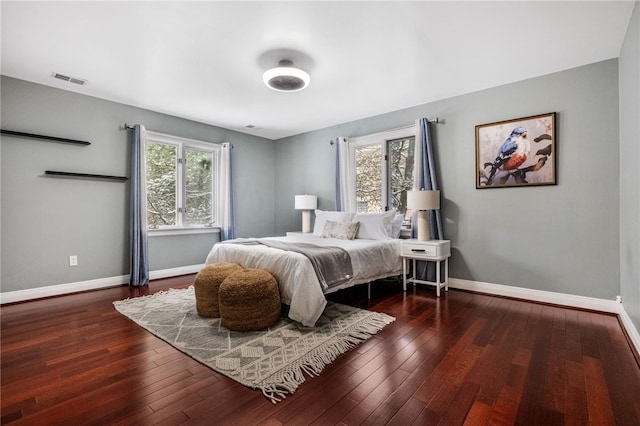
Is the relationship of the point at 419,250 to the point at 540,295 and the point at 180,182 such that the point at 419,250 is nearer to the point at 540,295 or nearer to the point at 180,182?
the point at 540,295

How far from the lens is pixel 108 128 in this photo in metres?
4.05

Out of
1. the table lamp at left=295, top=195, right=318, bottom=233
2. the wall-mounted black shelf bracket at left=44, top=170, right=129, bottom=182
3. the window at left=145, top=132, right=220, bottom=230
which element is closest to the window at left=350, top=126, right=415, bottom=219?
the table lamp at left=295, top=195, right=318, bottom=233

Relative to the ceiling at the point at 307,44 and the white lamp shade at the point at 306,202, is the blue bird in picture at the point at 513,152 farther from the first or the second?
the white lamp shade at the point at 306,202

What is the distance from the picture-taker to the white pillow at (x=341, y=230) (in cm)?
409

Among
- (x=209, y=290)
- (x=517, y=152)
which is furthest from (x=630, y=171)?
(x=209, y=290)

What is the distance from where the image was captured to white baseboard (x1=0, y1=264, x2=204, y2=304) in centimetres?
333

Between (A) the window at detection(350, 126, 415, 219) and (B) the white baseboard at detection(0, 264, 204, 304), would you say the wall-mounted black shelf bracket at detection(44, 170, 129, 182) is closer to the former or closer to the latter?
(B) the white baseboard at detection(0, 264, 204, 304)

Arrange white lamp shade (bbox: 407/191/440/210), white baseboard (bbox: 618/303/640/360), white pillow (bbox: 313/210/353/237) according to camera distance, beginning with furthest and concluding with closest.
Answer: white pillow (bbox: 313/210/353/237), white lamp shade (bbox: 407/191/440/210), white baseboard (bbox: 618/303/640/360)

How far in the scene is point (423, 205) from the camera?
3686 mm

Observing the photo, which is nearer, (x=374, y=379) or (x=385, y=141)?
(x=374, y=379)

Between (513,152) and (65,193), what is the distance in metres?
5.39

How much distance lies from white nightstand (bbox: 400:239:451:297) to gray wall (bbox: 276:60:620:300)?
0.74ft

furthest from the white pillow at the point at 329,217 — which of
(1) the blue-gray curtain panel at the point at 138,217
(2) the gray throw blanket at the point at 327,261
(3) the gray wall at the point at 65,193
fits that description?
(1) the blue-gray curtain panel at the point at 138,217

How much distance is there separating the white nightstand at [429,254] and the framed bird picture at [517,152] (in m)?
0.91
